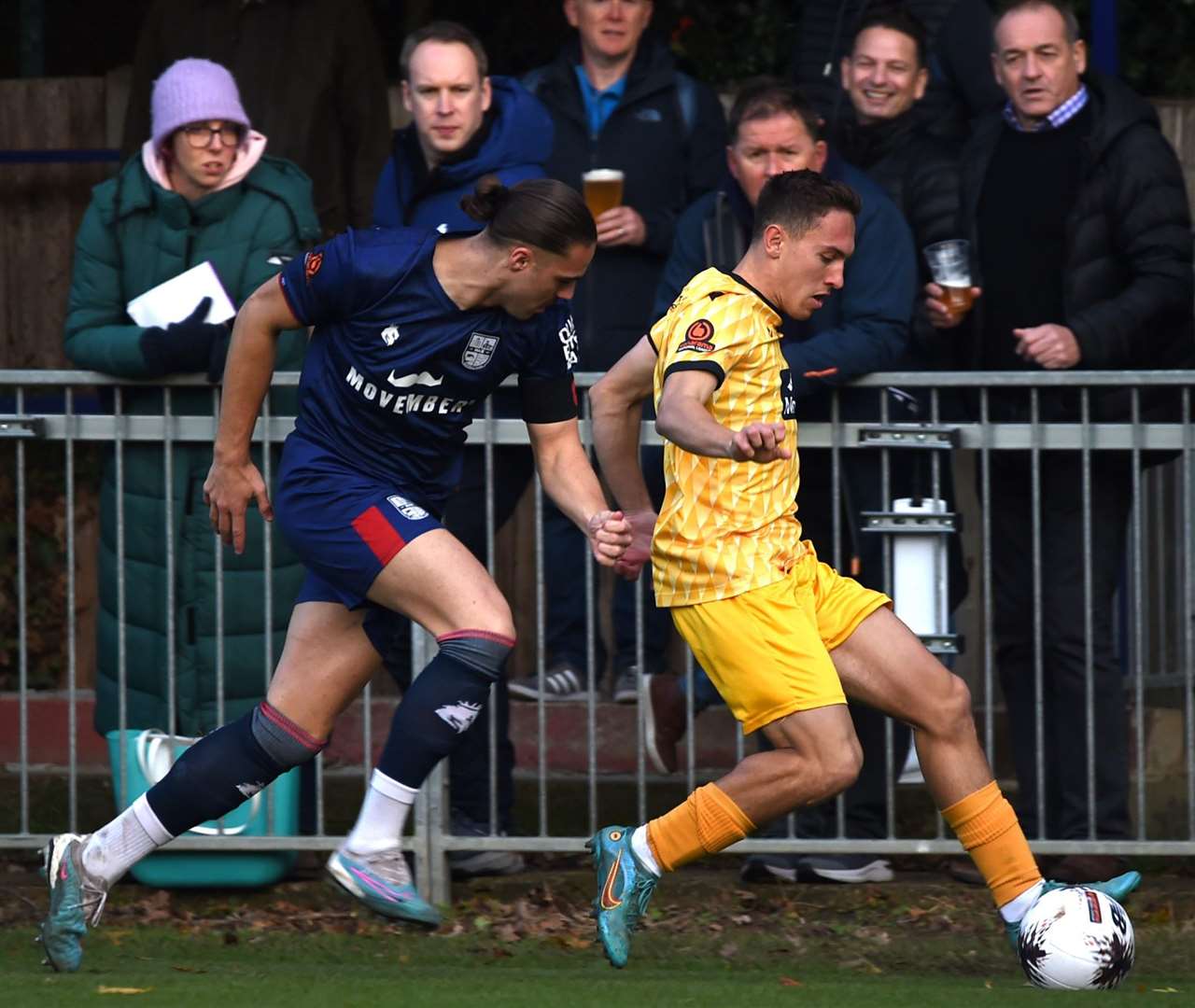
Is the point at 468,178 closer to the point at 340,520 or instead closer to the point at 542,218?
the point at 542,218

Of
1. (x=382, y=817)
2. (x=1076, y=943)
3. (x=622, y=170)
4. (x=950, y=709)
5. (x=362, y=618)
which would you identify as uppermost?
(x=622, y=170)

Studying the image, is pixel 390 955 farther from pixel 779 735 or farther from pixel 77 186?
pixel 77 186

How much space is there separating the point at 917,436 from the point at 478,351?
1.58 metres

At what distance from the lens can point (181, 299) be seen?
698cm

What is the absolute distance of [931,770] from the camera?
5906 millimetres

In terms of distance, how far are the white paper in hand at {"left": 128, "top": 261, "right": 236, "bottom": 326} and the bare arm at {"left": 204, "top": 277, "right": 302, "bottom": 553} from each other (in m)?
1.18

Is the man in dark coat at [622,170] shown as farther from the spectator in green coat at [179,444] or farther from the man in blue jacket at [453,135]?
the spectator in green coat at [179,444]

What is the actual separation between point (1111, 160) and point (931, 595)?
4.53 feet

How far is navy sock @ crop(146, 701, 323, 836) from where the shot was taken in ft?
18.9

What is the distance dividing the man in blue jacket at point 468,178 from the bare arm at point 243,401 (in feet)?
4.04

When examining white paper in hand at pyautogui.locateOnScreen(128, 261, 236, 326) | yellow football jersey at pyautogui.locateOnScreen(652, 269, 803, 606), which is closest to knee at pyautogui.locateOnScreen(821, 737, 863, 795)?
yellow football jersey at pyautogui.locateOnScreen(652, 269, 803, 606)

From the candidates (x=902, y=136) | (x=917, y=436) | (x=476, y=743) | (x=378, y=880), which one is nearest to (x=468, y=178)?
(x=902, y=136)

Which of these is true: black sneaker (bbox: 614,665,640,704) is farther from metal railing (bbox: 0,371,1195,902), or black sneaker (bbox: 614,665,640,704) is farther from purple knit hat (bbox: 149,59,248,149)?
purple knit hat (bbox: 149,59,248,149)

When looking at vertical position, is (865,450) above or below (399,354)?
below
